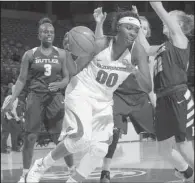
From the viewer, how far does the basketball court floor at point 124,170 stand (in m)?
4.71

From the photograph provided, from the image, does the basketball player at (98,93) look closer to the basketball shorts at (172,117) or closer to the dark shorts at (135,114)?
the basketball shorts at (172,117)

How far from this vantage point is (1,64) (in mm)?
11594

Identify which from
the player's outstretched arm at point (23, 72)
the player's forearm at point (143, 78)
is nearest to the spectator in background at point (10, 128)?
the player's outstretched arm at point (23, 72)

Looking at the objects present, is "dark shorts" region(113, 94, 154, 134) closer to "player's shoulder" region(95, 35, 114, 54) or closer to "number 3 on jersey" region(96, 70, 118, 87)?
"number 3 on jersey" region(96, 70, 118, 87)

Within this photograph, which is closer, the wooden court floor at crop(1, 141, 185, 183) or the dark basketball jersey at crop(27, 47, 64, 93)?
the dark basketball jersey at crop(27, 47, 64, 93)

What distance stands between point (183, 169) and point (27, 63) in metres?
1.53

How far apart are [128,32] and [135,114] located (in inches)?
42.7

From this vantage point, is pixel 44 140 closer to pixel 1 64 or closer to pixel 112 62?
pixel 1 64

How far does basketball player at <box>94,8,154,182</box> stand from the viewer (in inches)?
158

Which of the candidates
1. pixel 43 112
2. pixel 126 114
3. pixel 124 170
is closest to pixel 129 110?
pixel 126 114

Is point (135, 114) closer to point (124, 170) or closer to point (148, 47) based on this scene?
point (148, 47)

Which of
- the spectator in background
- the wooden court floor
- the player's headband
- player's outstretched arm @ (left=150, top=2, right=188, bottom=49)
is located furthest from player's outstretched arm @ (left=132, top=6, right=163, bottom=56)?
the spectator in background

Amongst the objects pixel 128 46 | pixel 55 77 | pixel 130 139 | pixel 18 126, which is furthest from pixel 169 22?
pixel 130 139

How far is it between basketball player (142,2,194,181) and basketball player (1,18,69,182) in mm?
807
